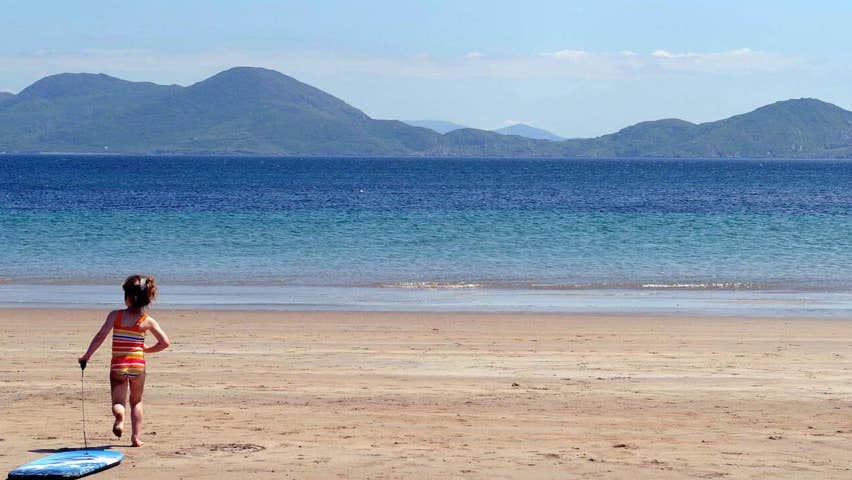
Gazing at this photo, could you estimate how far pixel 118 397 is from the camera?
9.29 m

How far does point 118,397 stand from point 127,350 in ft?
1.27

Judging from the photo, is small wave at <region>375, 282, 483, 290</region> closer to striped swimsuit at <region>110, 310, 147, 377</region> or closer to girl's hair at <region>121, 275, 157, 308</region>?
striped swimsuit at <region>110, 310, 147, 377</region>

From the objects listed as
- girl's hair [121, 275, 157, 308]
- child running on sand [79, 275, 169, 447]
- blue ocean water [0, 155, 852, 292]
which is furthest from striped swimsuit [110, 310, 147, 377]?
blue ocean water [0, 155, 852, 292]

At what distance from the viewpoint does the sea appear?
22281mm

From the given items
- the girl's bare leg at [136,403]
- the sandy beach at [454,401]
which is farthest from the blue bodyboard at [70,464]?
the girl's bare leg at [136,403]

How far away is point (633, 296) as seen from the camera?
74.8 feet

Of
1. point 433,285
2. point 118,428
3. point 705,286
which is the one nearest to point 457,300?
point 433,285

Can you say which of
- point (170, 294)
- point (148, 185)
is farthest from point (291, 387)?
point (148, 185)

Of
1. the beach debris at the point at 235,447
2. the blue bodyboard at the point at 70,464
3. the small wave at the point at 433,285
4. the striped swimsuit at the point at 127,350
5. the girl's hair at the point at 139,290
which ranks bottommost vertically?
the small wave at the point at 433,285

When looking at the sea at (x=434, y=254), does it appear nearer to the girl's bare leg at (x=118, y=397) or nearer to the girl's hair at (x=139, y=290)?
the girl's bare leg at (x=118, y=397)

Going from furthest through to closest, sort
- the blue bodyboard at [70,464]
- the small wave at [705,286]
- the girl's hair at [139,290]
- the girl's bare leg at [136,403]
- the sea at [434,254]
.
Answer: the small wave at [705,286], the sea at [434,254], the girl's bare leg at [136,403], the girl's hair at [139,290], the blue bodyboard at [70,464]

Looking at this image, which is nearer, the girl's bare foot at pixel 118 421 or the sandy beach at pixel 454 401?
the sandy beach at pixel 454 401

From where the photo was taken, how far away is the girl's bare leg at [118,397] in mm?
9166

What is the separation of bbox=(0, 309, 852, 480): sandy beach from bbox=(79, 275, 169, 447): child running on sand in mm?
311
